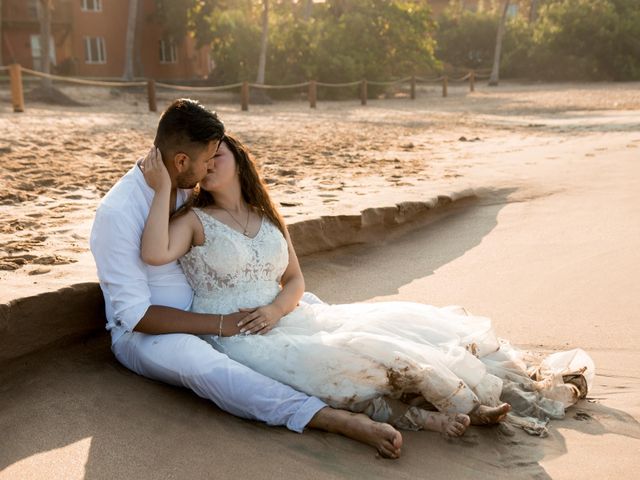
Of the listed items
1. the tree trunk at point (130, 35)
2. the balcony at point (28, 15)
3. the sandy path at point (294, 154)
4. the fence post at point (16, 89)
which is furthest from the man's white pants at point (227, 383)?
the balcony at point (28, 15)

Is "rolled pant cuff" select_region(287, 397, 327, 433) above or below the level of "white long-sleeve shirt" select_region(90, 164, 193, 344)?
below

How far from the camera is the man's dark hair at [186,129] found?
288 cm

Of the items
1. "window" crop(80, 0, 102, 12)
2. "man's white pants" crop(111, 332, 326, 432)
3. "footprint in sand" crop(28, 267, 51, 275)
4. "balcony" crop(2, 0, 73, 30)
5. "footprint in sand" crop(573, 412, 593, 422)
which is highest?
"window" crop(80, 0, 102, 12)

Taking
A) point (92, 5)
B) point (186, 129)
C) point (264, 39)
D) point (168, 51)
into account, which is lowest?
point (186, 129)

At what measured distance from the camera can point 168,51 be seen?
1272 inches

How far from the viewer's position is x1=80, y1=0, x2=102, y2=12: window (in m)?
29.5

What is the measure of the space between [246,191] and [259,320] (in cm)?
61

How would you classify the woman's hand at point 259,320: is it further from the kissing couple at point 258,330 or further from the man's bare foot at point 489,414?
the man's bare foot at point 489,414

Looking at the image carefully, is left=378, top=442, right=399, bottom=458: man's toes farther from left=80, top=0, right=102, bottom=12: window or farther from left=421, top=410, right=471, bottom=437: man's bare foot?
left=80, top=0, right=102, bottom=12: window

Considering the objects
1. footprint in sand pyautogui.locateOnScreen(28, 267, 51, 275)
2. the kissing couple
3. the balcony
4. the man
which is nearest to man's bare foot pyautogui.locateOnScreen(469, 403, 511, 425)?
the kissing couple

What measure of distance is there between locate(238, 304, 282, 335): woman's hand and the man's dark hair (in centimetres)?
67

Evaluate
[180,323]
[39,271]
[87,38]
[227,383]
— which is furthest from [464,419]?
[87,38]

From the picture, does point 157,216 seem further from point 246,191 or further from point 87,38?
point 87,38

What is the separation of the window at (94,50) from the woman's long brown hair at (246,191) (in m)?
28.6
